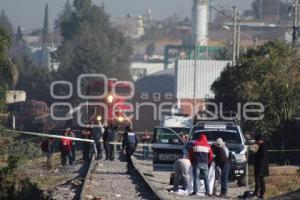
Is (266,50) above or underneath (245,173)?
above

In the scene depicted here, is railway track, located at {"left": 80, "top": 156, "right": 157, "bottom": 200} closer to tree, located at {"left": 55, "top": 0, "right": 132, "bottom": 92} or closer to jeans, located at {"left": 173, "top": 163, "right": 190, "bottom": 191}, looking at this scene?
jeans, located at {"left": 173, "top": 163, "right": 190, "bottom": 191}

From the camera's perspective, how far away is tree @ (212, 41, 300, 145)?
1976 inches

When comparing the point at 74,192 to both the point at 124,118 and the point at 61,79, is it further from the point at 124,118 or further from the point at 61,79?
the point at 61,79

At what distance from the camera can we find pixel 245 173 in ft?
106

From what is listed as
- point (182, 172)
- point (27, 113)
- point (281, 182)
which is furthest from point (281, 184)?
point (27, 113)

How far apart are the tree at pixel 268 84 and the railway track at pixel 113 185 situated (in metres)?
14.4

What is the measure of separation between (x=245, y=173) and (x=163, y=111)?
63.5m

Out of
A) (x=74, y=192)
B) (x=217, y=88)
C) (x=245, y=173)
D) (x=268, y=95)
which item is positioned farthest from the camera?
(x=217, y=88)

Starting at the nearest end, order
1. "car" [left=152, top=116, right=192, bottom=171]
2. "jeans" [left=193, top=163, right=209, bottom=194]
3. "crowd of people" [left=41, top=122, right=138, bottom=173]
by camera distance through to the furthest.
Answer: "jeans" [left=193, top=163, right=209, bottom=194]
"car" [left=152, top=116, right=192, bottom=171]
"crowd of people" [left=41, top=122, right=138, bottom=173]

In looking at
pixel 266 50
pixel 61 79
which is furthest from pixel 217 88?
pixel 61 79

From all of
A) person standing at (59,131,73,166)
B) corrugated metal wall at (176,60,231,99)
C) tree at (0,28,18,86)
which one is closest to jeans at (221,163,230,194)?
tree at (0,28,18,86)

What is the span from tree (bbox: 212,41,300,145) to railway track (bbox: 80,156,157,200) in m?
14.4

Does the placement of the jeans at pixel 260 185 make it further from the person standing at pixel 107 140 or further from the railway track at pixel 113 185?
the person standing at pixel 107 140

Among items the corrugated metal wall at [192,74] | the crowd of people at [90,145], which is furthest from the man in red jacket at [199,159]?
the corrugated metal wall at [192,74]
